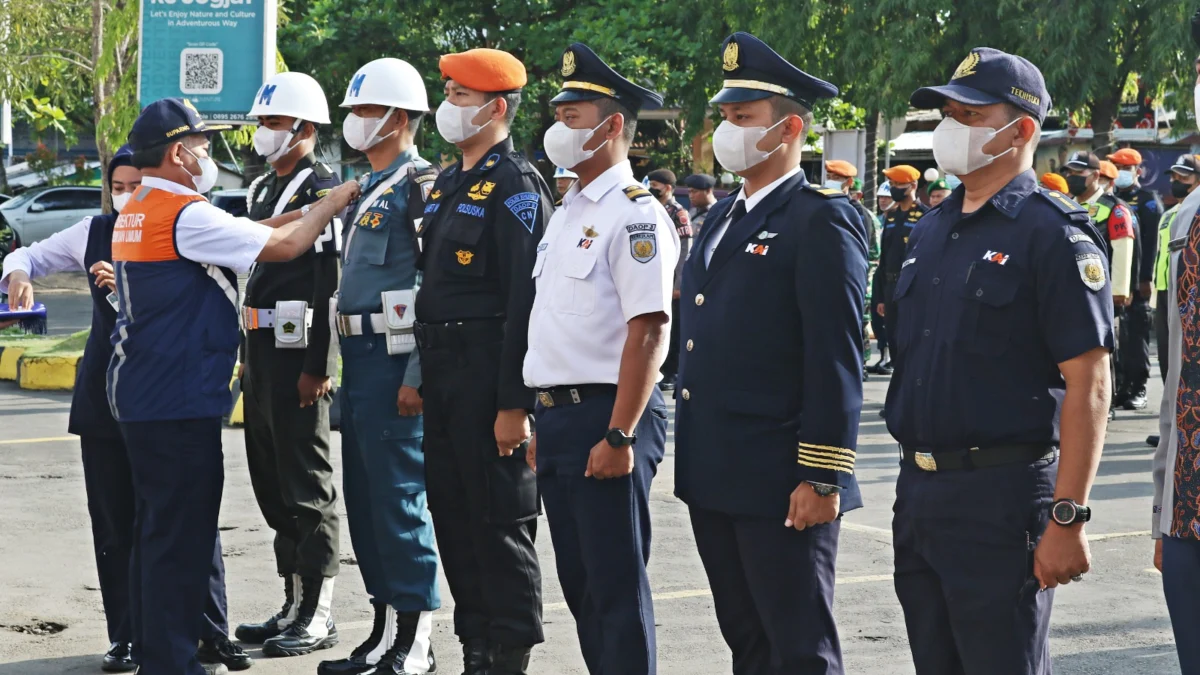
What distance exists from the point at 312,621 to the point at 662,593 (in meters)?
1.53

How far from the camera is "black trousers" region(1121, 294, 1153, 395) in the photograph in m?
12.7

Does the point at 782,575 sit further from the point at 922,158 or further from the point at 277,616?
the point at 922,158

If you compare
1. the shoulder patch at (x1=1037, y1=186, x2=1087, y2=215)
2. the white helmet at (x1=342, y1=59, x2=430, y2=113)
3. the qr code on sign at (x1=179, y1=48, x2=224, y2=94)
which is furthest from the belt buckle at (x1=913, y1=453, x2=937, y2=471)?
the qr code on sign at (x1=179, y1=48, x2=224, y2=94)

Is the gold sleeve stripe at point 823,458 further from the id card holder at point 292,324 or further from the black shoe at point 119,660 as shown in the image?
the black shoe at point 119,660

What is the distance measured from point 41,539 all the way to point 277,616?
2.17 m

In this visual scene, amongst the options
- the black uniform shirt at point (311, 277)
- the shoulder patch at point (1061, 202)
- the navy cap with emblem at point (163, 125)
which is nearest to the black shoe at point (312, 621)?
the black uniform shirt at point (311, 277)

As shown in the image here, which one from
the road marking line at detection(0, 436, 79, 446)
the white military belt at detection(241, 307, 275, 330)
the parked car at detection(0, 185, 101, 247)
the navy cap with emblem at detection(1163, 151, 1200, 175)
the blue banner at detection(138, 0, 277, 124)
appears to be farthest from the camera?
the parked car at detection(0, 185, 101, 247)

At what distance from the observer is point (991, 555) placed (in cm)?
351

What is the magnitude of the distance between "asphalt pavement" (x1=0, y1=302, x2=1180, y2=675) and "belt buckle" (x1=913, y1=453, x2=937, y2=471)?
1992mm

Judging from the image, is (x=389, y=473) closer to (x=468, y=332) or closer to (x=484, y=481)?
(x=484, y=481)

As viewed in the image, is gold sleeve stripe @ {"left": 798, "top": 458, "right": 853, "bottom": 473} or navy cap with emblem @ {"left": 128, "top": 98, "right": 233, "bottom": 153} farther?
navy cap with emblem @ {"left": 128, "top": 98, "right": 233, "bottom": 153}

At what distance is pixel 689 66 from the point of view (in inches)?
1017

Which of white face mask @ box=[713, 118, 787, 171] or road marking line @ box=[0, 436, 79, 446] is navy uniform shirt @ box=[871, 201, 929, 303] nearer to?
road marking line @ box=[0, 436, 79, 446]

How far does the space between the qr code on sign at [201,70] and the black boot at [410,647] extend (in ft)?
24.4
